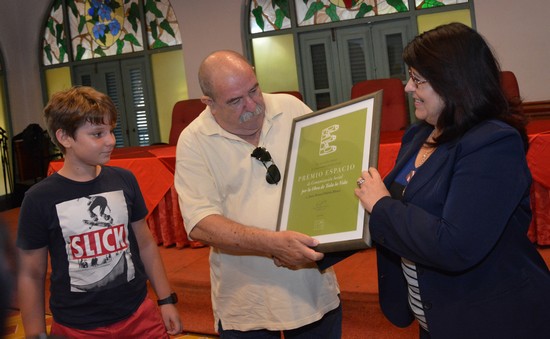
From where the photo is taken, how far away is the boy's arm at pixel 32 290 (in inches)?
80.7

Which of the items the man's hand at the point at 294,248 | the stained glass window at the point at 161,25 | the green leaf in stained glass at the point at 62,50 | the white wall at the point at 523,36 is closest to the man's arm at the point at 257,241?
the man's hand at the point at 294,248

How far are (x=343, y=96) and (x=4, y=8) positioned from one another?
575 centimetres

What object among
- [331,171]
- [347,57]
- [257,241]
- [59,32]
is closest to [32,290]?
[257,241]

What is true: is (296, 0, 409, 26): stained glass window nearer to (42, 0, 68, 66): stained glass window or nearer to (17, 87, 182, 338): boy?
(42, 0, 68, 66): stained glass window

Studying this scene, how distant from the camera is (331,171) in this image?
75.2 inches

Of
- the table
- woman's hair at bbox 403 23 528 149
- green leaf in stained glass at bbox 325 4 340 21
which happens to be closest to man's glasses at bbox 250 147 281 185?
woman's hair at bbox 403 23 528 149

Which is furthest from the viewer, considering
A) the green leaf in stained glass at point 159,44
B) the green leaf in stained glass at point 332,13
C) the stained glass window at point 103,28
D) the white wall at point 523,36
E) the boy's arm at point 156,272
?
the stained glass window at point 103,28

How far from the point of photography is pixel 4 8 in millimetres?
10508

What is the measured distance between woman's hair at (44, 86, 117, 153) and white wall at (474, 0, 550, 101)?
6.20 metres

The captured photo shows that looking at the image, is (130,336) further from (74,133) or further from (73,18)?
(73,18)

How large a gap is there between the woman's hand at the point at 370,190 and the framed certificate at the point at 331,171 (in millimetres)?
48

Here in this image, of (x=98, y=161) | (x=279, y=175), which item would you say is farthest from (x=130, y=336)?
(x=279, y=175)

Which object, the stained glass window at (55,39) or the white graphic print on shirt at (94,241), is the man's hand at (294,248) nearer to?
the white graphic print on shirt at (94,241)

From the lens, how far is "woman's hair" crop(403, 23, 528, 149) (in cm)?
158
